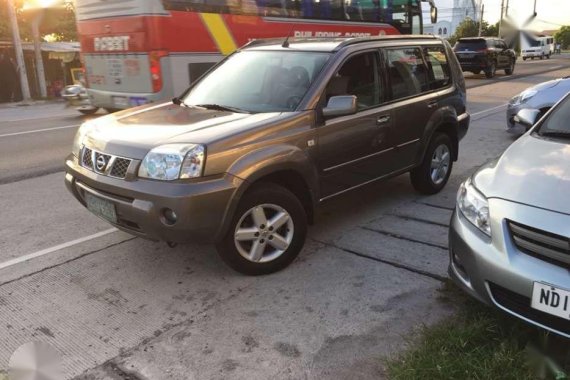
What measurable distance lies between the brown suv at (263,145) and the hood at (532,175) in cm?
118

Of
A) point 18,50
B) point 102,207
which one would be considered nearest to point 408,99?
point 102,207

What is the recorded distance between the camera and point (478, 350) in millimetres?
2535

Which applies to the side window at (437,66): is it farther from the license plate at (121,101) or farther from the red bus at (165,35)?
the license plate at (121,101)

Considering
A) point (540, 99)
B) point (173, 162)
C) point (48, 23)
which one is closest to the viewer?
point (173, 162)

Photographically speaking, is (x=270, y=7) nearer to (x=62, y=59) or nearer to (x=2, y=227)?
(x=2, y=227)

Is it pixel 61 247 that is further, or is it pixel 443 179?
pixel 443 179

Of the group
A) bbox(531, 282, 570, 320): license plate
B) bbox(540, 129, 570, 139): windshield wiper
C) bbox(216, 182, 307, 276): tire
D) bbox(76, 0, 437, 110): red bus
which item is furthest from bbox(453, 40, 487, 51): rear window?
bbox(531, 282, 570, 320): license plate

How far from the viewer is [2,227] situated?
4.61m

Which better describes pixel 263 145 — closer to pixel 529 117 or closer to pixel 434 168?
pixel 529 117

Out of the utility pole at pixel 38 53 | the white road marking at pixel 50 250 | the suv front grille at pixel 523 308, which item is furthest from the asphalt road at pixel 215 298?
the utility pole at pixel 38 53

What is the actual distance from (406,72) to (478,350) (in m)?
3.03

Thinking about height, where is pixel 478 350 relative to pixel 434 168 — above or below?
below

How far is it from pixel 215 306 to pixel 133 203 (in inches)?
33.0

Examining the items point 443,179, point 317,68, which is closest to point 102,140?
point 317,68
